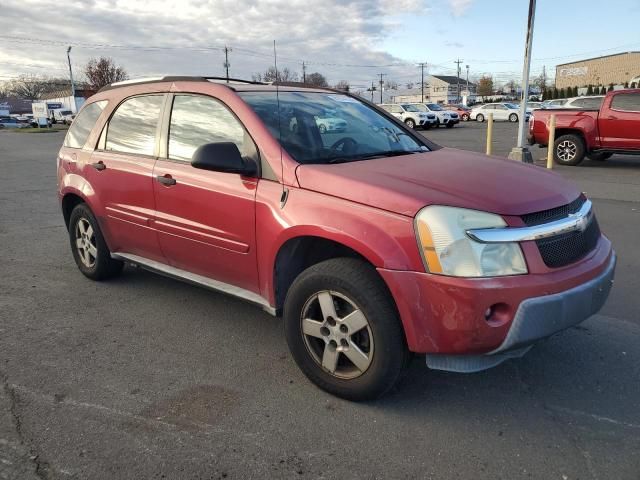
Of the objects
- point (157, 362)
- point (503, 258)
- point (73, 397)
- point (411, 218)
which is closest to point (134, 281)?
point (157, 362)

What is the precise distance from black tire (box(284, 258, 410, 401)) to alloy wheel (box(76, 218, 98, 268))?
2573 mm

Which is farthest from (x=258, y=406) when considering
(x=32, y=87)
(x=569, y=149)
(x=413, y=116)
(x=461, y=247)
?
(x=32, y=87)

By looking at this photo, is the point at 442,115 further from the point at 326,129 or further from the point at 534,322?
the point at 534,322

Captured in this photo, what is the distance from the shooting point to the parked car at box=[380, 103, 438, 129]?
103 feet

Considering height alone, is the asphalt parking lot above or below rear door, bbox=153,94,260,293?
below

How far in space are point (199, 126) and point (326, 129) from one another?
0.88m

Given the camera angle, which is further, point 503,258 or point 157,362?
point 157,362

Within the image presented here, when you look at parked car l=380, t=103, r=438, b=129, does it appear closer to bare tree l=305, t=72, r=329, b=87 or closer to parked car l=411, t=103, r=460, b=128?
parked car l=411, t=103, r=460, b=128

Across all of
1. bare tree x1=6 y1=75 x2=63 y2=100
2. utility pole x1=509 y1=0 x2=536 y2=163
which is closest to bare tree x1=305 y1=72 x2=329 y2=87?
A: utility pole x1=509 y1=0 x2=536 y2=163

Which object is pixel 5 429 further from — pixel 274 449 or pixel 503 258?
pixel 503 258

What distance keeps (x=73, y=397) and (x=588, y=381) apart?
2.98m

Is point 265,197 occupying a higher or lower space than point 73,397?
higher

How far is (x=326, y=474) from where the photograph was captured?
95.0 inches

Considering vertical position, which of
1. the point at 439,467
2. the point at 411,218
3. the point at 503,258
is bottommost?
the point at 439,467
